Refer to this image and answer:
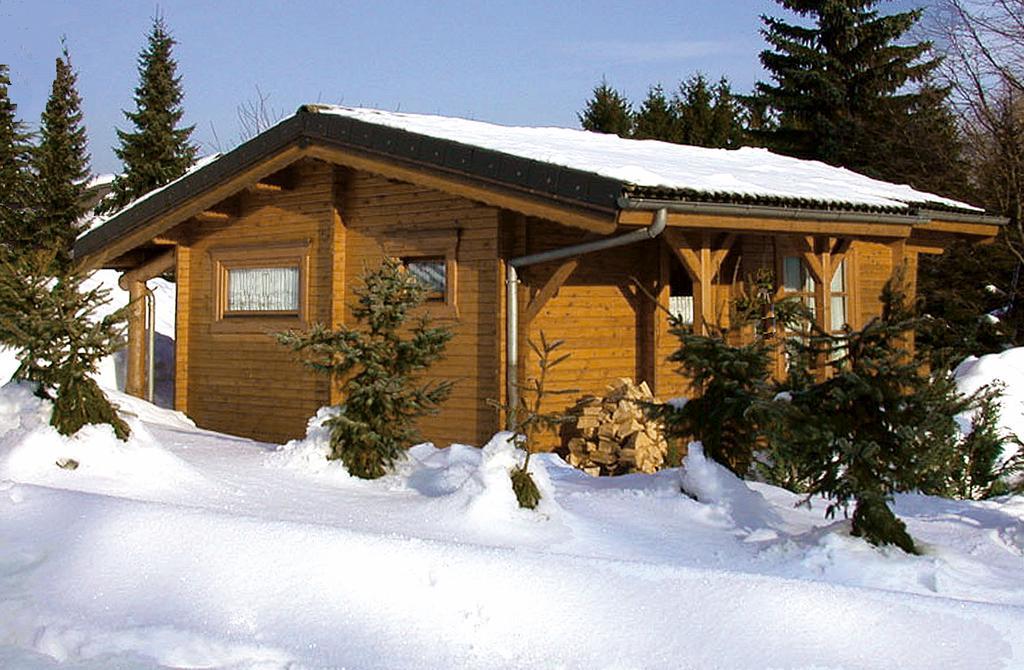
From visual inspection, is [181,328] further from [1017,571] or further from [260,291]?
[1017,571]

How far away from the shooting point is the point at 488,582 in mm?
4738

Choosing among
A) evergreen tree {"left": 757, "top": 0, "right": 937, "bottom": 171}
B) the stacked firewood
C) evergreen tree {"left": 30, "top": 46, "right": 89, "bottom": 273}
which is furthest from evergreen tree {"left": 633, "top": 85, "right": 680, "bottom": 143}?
the stacked firewood

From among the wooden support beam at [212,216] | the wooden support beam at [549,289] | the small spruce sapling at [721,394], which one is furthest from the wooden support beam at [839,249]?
the wooden support beam at [212,216]

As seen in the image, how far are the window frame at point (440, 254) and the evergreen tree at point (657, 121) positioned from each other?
24567 mm

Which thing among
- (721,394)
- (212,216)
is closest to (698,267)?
(721,394)

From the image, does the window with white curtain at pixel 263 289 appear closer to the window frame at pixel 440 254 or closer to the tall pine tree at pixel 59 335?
the window frame at pixel 440 254

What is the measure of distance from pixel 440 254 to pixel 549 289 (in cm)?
157

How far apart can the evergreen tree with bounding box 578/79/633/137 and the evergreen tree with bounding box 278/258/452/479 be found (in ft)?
96.3

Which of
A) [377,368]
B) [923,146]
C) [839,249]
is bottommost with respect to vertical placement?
[377,368]

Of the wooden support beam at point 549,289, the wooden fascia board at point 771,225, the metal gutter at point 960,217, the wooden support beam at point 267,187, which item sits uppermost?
the wooden support beam at point 267,187

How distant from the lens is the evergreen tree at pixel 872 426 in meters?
5.53

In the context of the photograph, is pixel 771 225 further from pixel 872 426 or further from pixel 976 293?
pixel 976 293

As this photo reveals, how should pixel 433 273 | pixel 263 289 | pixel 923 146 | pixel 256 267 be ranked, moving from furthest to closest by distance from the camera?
pixel 923 146
pixel 256 267
pixel 263 289
pixel 433 273

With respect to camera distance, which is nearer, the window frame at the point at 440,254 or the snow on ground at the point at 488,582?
the snow on ground at the point at 488,582
